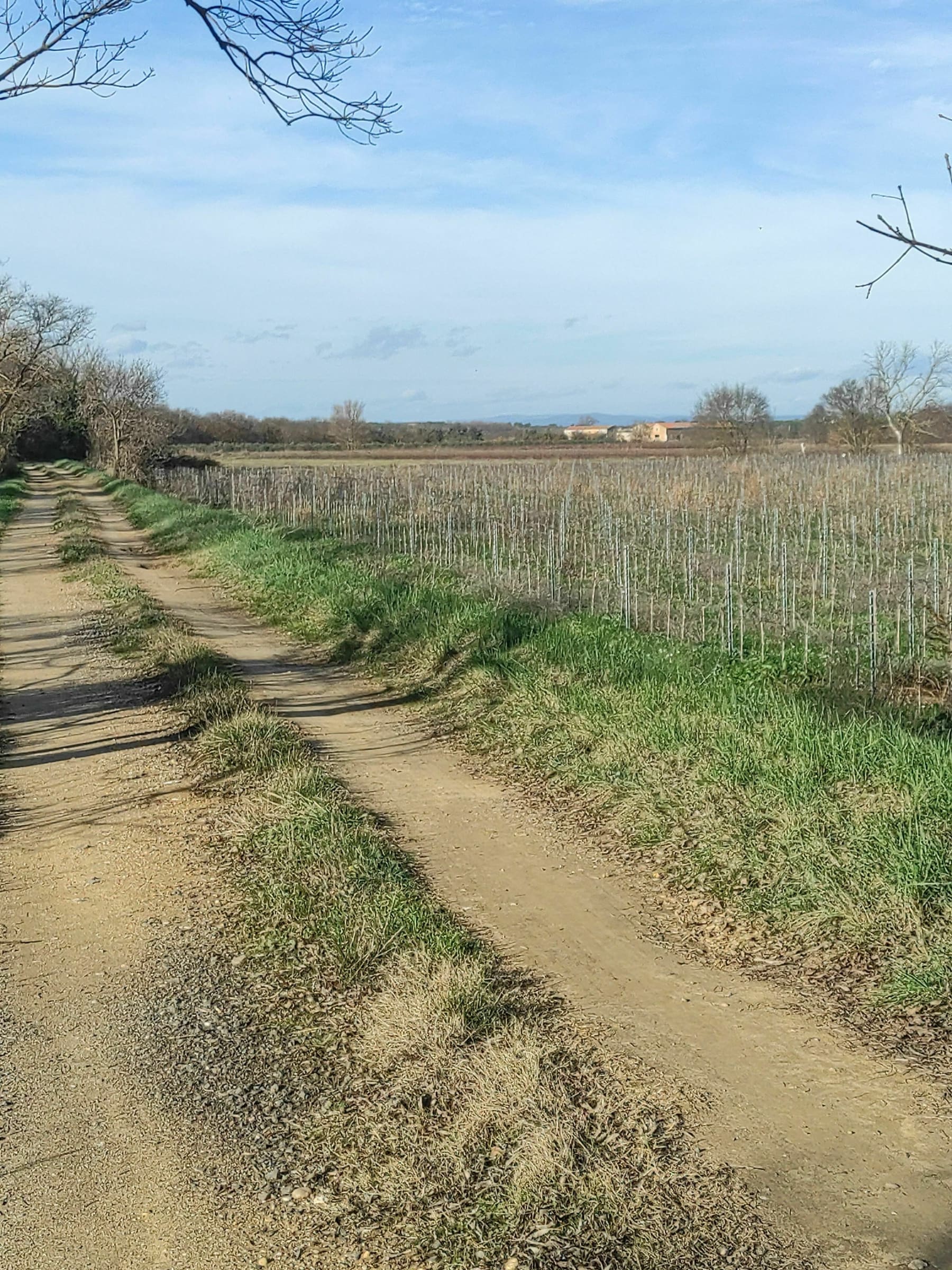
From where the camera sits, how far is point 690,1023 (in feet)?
12.7

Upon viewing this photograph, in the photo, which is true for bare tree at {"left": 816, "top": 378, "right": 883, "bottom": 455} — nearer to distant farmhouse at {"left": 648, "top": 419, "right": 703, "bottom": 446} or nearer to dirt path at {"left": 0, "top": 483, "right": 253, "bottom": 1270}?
distant farmhouse at {"left": 648, "top": 419, "right": 703, "bottom": 446}

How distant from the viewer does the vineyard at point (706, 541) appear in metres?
9.04

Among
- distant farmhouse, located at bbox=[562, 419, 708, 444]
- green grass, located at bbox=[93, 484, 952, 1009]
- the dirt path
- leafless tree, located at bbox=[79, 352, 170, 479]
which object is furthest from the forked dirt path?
distant farmhouse, located at bbox=[562, 419, 708, 444]

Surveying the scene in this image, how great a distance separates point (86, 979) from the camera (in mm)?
4234

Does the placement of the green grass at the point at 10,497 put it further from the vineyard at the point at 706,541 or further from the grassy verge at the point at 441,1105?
the grassy verge at the point at 441,1105

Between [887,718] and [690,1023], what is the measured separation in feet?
9.21

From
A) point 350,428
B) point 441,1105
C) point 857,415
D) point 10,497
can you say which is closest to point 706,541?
point 441,1105

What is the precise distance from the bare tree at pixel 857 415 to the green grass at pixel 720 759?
139 feet

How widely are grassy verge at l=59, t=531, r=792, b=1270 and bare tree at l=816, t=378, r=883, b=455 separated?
46.9 metres

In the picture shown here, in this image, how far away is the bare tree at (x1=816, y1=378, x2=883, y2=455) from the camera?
49219 millimetres

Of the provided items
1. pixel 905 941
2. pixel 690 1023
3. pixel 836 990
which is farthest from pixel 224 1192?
pixel 905 941

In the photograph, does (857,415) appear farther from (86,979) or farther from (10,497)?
(86,979)

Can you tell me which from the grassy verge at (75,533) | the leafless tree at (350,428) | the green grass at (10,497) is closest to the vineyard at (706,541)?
the grassy verge at (75,533)

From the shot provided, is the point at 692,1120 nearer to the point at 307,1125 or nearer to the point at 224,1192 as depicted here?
the point at 307,1125
